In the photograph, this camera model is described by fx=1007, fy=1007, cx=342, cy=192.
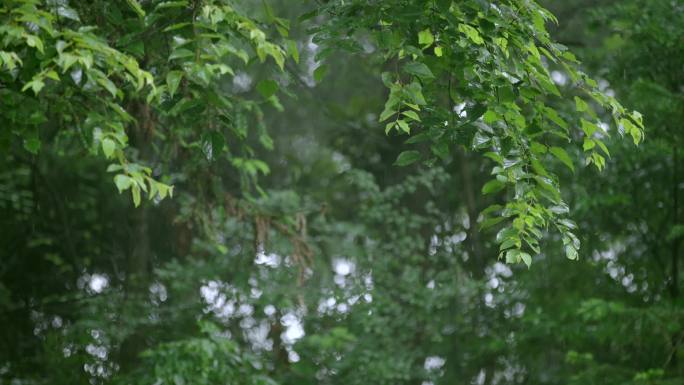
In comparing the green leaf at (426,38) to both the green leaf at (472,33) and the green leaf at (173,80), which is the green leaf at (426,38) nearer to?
the green leaf at (472,33)

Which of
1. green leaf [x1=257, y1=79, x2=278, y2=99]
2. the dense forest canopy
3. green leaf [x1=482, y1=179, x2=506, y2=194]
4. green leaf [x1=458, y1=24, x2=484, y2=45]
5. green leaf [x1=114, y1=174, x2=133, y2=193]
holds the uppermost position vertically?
green leaf [x1=458, y1=24, x2=484, y2=45]

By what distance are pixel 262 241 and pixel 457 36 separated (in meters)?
4.00

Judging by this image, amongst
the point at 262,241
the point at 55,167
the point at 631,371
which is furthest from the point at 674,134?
the point at 55,167

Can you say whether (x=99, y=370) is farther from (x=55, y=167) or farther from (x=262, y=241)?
(x=55, y=167)

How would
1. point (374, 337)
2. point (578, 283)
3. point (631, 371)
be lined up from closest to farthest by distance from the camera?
point (631, 371) < point (578, 283) < point (374, 337)

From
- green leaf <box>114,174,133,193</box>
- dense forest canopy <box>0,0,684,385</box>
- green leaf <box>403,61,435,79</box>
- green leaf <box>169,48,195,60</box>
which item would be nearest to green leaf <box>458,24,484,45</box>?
dense forest canopy <box>0,0,684,385</box>

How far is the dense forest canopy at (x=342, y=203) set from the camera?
13.0 feet

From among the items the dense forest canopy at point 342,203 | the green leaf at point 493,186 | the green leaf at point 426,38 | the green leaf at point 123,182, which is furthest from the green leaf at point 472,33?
the green leaf at point 123,182

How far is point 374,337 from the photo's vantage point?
10.9 m

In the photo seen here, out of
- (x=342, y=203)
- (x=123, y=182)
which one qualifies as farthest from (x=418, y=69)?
(x=342, y=203)

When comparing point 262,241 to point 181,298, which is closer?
point 262,241

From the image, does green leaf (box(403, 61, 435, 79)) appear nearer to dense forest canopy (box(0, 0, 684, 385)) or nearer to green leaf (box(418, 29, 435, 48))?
dense forest canopy (box(0, 0, 684, 385))

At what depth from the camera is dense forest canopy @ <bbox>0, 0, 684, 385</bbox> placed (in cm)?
397

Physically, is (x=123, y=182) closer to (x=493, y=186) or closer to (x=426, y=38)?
(x=426, y=38)
